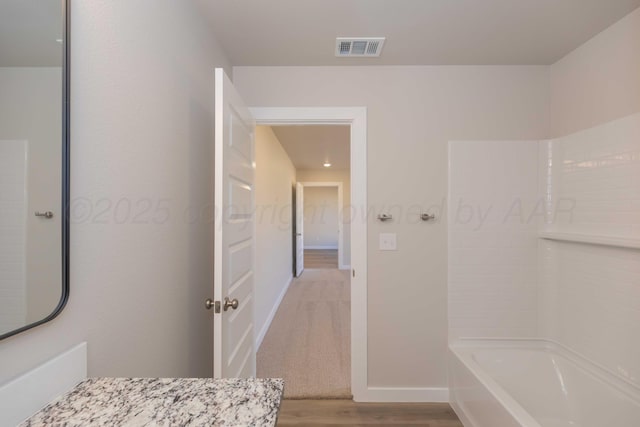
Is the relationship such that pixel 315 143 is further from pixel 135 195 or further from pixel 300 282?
pixel 135 195

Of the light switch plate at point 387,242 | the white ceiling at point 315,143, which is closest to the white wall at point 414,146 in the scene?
the light switch plate at point 387,242

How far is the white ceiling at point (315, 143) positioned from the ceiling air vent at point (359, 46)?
1.49 metres

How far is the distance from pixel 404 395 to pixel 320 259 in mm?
6415

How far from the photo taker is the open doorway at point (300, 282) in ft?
7.86

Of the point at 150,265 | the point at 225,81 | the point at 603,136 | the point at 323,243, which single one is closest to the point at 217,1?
the point at 225,81

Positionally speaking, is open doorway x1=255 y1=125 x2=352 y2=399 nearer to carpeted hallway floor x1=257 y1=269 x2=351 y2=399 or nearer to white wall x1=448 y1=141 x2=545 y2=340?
carpeted hallway floor x1=257 y1=269 x2=351 y2=399

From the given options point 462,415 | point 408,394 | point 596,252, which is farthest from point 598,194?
point 408,394

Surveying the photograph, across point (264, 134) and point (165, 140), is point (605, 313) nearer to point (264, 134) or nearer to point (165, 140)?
point (165, 140)

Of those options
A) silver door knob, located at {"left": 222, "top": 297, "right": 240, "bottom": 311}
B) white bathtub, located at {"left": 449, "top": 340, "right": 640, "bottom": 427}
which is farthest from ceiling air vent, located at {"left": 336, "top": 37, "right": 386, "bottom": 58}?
white bathtub, located at {"left": 449, "top": 340, "right": 640, "bottom": 427}

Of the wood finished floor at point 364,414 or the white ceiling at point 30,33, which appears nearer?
the white ceiling at point 30,33

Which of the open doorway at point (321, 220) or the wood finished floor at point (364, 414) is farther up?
the open doorway at point (321, 220)

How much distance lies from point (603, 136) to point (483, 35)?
3.01 feet

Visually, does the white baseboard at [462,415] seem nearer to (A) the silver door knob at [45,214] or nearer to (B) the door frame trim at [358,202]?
(B) the door frame trim at [358,202]

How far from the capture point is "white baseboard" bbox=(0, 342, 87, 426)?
60 cm
